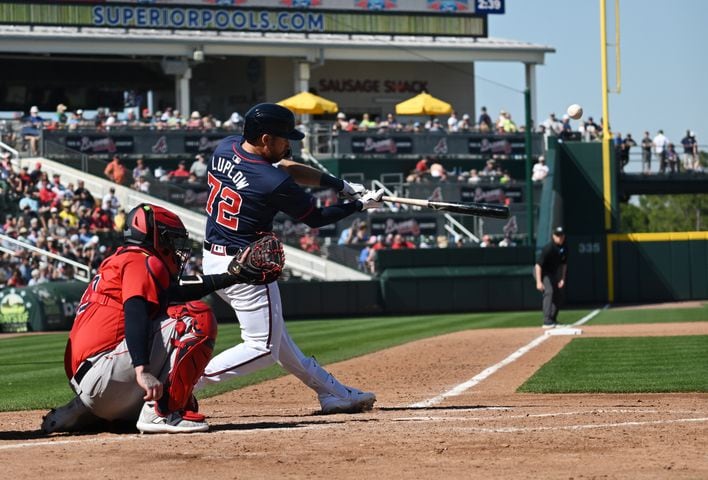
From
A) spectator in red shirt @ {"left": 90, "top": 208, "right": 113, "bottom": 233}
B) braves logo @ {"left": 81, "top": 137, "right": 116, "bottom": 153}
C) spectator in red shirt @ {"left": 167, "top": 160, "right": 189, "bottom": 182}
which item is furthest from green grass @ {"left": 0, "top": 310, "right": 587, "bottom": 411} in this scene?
braves logo @ {"left": 81, "top": 137, "right": 116, "bottom": 153}

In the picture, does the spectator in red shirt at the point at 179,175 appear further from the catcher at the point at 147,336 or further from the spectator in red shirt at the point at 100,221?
the catcher at the point at 147,336

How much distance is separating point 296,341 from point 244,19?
26.5 metres

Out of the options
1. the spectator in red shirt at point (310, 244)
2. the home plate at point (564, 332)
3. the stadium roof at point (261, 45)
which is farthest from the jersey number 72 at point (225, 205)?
the stadium roof at point (261, 45)

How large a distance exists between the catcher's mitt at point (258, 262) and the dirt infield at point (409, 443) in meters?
0.92

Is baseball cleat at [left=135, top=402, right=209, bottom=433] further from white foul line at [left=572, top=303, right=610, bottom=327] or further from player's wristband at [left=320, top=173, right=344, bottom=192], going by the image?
white foul line at [left=572, top=303, right=610, bottom=327]

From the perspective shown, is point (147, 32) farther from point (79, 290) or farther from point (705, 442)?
point (705, 442)

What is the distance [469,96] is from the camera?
165 ft

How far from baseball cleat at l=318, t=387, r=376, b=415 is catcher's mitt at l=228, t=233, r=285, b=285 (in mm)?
1407

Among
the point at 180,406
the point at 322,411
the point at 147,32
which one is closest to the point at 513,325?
the point at 322,411

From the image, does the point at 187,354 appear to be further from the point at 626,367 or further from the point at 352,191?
the point at 626,367

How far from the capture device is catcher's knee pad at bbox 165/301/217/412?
7.26 m

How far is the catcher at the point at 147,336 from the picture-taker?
285 inches

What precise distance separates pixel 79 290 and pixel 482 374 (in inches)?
546

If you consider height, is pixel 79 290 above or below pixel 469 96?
below
